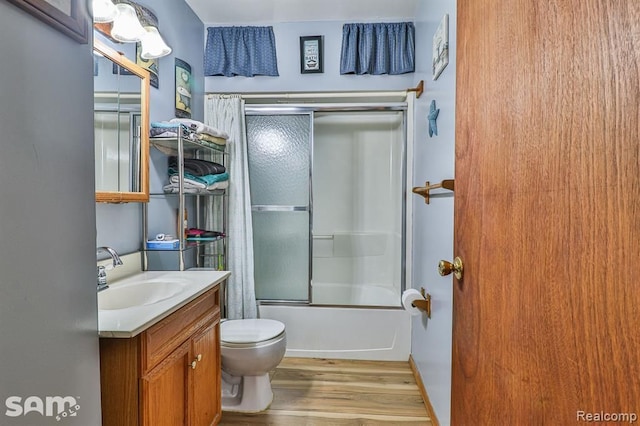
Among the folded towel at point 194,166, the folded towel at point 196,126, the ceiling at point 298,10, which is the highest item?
the ceiling at point 298,10

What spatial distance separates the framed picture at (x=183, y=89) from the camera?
2.36 meters

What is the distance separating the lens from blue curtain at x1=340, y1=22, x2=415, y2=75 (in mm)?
2662

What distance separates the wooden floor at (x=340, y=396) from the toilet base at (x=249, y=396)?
0.03 metres

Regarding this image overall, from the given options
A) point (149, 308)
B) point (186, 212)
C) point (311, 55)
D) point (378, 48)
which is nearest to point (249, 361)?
point (149, 308)

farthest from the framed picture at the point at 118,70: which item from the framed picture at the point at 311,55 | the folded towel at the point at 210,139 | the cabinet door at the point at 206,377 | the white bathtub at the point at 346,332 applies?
the white bathtub at the point at 346,332

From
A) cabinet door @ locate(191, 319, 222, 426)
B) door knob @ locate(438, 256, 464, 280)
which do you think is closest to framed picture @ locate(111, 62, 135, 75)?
cabinet door @ locate(191, 319, 222, 426)

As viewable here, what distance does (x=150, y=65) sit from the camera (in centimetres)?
200

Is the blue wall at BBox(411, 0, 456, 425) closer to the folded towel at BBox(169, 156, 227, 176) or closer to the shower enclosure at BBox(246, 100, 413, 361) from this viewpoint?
the shower enclosure at BBox(246, 100, 413, 361)

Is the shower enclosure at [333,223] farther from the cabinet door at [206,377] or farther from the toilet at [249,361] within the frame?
the cabinet door at [206,377]

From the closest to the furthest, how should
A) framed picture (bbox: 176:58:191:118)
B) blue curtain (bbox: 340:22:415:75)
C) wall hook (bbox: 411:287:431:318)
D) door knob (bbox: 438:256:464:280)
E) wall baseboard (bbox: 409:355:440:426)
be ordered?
door knob (bbox: 438:256:464:280) → wall baseboard (bbox: 409:355:440:426) → wall hook (bbox: 411:287:431:318) → framed picture (bbox: 176:58:191:118) → blue curtain (bbox: 340:22:415:75)

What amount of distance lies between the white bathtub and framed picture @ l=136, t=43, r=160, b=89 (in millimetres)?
1781

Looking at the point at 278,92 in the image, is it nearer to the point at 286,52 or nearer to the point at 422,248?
the point at 286,52

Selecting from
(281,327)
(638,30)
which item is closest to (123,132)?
(281,327)

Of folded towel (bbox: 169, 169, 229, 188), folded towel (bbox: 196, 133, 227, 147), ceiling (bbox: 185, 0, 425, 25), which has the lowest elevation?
folded towel (bbox: 169, 169, 229, 188)
